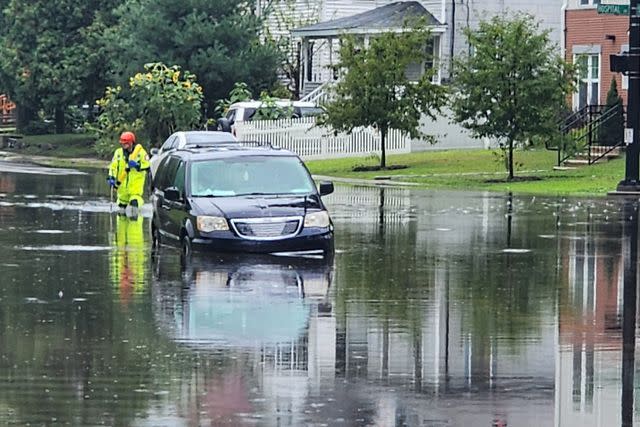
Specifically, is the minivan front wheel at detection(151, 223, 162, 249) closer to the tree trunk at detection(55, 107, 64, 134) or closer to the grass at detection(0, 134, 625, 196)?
the grass at detection(0, 134, 625, 196)

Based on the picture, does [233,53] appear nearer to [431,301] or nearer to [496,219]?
[496,219]

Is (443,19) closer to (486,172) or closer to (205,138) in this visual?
(486,172)

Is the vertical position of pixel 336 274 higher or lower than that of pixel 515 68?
lower

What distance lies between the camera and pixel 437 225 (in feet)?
85.0

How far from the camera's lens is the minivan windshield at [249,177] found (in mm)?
20641

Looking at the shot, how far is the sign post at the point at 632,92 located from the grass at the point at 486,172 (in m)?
0.85

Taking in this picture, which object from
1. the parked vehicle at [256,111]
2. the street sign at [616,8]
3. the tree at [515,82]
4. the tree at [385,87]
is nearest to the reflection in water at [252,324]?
the street sign at [616,8]

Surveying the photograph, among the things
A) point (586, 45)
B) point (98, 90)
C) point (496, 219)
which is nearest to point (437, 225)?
point (496, 219)

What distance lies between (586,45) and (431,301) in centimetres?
3288

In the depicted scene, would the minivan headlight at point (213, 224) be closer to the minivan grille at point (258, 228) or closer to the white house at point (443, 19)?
the minivan grille at point (258, 228)

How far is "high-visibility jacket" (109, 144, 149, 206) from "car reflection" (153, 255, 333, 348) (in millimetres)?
5541

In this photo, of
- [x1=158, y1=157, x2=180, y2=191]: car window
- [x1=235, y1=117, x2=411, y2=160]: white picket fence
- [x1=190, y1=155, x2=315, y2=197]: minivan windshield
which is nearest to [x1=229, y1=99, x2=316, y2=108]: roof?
[x1=235, y1=117, x2=411, y2=160]: white picket fence

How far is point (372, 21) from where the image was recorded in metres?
54.7

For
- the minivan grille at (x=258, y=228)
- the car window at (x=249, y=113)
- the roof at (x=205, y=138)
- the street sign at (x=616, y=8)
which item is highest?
the street sign at (x=616, y=8)
